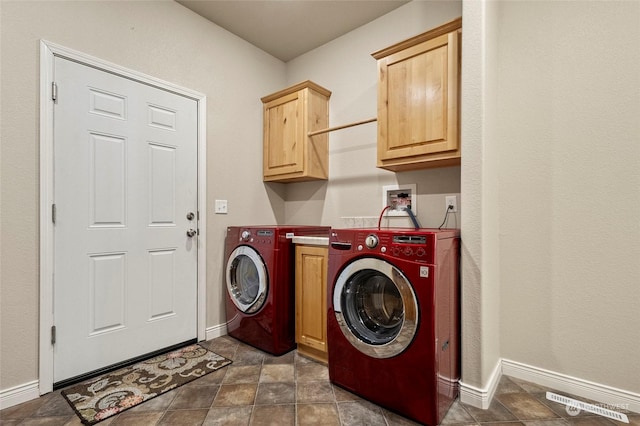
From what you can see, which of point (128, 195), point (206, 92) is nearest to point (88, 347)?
point (128, 195)

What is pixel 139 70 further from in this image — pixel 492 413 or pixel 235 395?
pixel 492 413

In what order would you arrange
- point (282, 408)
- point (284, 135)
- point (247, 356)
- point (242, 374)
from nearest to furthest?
point (282, 408)
point (242, 374)
point (247, 356)
point (284, 135)

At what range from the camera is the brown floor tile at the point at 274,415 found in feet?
4.91

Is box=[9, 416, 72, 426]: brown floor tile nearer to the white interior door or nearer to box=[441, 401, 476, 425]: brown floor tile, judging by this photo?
the white interior door

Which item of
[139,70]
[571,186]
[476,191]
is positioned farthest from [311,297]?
[139,70]

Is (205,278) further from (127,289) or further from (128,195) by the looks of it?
(128,195)

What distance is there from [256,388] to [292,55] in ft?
9.93

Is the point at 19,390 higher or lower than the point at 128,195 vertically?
lower

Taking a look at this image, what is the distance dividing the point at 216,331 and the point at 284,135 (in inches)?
72.9

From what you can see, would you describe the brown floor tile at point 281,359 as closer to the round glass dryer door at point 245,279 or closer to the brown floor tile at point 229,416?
the round glass dryer door at point 245,279

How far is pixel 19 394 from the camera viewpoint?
166 centimetres

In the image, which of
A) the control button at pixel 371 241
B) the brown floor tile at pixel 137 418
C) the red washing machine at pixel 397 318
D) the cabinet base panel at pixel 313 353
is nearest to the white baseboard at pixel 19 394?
the brown floor tile at pixel 137 418

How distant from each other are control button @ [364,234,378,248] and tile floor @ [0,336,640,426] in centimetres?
87

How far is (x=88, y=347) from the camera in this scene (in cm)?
193
